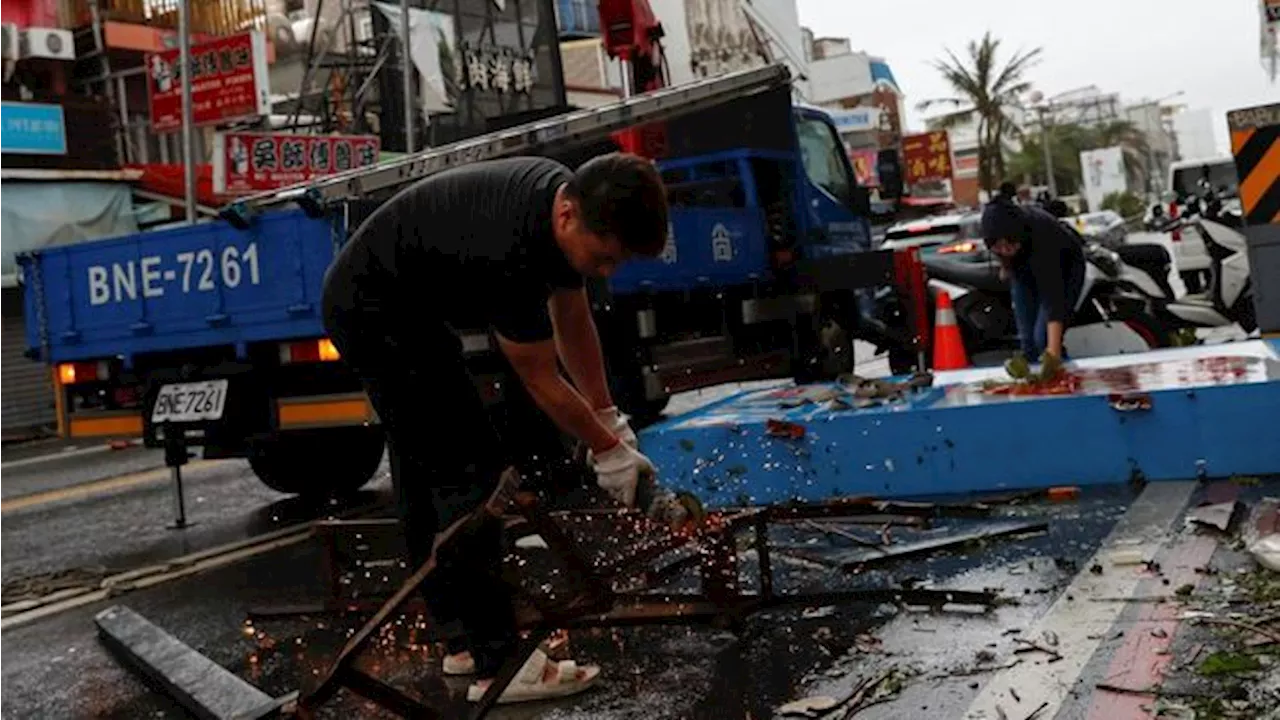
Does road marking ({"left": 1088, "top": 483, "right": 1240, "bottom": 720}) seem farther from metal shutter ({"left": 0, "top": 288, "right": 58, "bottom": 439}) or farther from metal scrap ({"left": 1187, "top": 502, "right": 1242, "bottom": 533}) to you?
metal shutter ({"left": 0, "top": 288, "right": 58, "bottom": 439})

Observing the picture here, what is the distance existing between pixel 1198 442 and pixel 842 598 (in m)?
2.29

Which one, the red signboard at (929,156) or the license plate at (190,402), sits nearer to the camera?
the license plate at (190,402)

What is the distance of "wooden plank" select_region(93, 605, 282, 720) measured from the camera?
12.8 ft

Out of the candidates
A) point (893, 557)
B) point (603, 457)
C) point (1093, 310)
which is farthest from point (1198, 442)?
point (1093, 310)

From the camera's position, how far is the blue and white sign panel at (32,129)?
60.7ft

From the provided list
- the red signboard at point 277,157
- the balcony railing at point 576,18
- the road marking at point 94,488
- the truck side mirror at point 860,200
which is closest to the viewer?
the road marking at point 94,488

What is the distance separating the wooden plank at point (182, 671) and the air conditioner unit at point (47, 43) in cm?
1620

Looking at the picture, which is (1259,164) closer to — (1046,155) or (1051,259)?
(1051,259)

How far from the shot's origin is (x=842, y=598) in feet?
14.4

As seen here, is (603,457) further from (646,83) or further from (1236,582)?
(646,83)

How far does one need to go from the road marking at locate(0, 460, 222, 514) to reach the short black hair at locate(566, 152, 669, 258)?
8.18 meters

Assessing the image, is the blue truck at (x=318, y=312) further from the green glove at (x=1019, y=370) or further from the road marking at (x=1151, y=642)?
the road marking at (x=1151, y=642)

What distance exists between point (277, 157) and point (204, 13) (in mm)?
8374

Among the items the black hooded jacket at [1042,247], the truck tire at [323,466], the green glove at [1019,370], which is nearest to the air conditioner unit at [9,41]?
the truck tire at [323,466]
